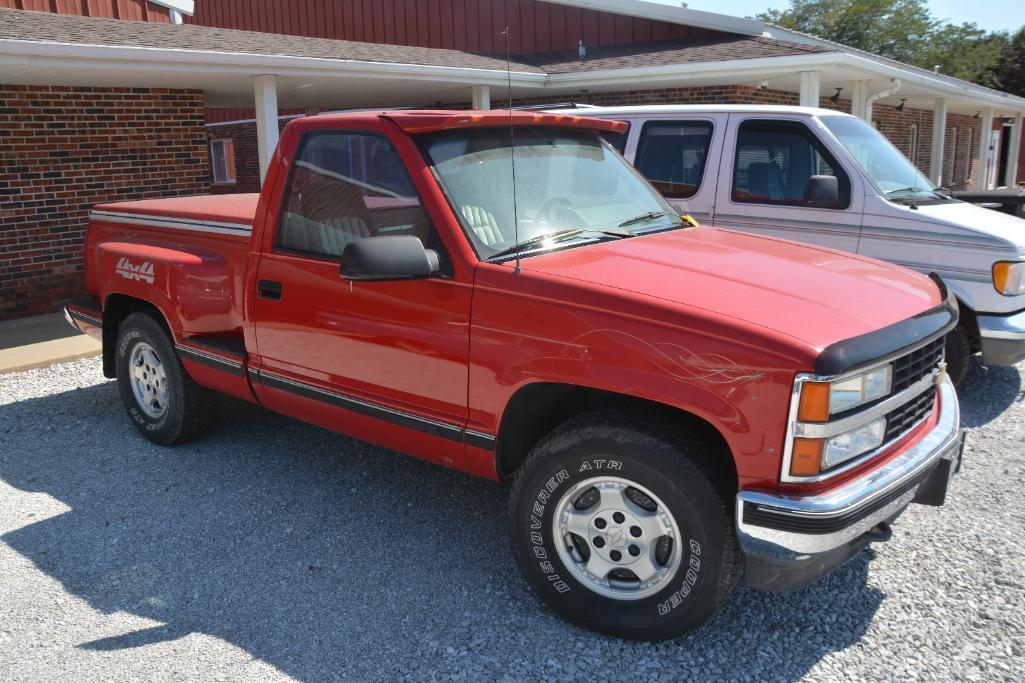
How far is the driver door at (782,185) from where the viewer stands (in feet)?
20.1

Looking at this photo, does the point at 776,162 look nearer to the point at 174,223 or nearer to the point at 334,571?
the point at 174,223

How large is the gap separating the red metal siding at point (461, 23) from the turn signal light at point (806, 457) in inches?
535

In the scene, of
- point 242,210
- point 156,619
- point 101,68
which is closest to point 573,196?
point 242,210

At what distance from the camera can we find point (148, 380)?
523 centimetres

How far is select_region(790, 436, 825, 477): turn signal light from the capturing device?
2.67m

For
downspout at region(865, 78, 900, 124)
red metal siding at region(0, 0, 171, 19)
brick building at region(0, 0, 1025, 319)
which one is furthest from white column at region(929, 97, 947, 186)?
red metal siding at region(0, 0, 171, 19)

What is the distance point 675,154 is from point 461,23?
40.5ft

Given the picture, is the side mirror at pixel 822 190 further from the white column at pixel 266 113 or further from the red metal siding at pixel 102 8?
the red metal siding at pixel 102 8

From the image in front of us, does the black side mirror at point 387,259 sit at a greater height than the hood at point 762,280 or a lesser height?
greater

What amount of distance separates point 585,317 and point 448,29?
649 inches

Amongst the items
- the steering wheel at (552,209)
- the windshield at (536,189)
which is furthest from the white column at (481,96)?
the steering wheel at (552,209)

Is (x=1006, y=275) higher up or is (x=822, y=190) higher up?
(x=822, y=190)

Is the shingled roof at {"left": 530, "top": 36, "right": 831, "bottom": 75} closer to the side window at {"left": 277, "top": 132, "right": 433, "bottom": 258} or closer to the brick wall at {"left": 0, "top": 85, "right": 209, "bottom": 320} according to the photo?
the brick wall at {"left": 0, "top": 85, "right": 209, "bottom": 320}

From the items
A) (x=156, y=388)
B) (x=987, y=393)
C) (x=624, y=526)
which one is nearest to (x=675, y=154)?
(x=987, y=393)
